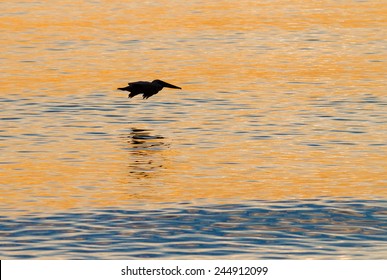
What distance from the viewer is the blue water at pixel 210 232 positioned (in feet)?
86.9

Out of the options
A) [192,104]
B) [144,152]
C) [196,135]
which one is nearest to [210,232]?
[144,152]

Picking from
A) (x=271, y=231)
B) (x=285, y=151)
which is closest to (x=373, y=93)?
(x=285, y=151)

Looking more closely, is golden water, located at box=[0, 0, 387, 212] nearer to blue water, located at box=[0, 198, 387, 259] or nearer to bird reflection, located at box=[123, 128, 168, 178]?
bird reflection, located at box=[123, 128, 168, 178]

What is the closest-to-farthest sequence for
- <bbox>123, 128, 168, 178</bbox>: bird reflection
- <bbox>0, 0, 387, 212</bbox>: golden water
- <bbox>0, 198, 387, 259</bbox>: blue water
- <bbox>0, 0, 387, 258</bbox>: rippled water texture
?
<bbox>0, 198, 387, 259</bbox>: blue water < <bbox>0, 0, 387, 258</bbox>: rippled water texture < <bbox>0, 0, 387, 212</bbox>: golden water < <bbox>123, 128, 168, 178</bbox>: bird reflection

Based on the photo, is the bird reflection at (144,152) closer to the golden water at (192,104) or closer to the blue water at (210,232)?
the golden water at (192,104)

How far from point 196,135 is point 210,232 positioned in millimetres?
13151

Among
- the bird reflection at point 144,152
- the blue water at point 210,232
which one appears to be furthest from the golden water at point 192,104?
the blue water at point 210,232

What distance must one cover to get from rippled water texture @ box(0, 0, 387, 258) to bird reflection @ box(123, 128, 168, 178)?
64mm

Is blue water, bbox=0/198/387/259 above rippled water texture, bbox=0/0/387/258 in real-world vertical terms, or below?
below

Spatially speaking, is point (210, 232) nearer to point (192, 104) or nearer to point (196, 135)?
point (196, 135)

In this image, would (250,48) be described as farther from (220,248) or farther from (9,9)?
(220,248)

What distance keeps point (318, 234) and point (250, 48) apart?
33.9 metres

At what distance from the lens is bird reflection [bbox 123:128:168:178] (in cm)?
3588

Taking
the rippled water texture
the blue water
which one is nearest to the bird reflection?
the rippled water texture
